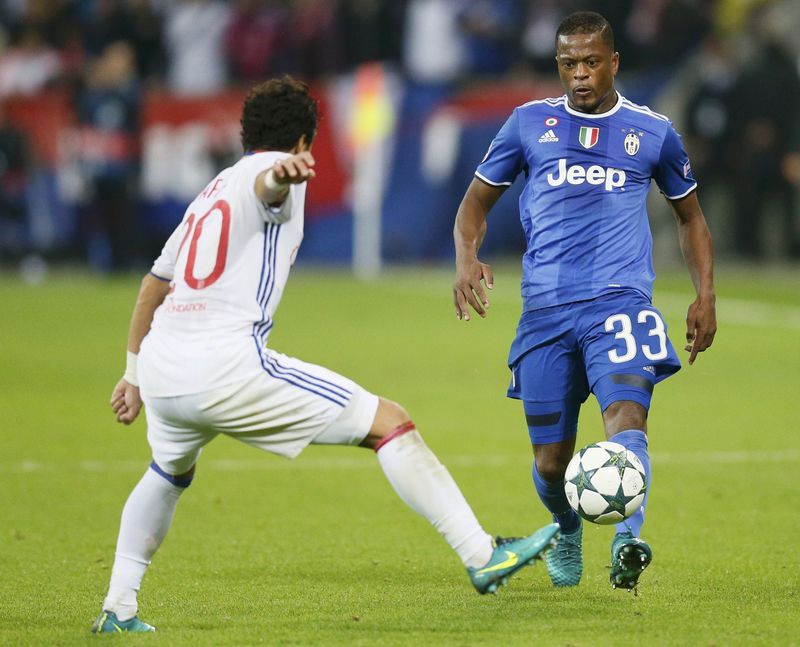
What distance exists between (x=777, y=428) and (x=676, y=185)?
5.01 meters

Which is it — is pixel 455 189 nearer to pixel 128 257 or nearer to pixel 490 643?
pixel 128 257

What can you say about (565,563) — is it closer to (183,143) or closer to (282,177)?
(282,177)

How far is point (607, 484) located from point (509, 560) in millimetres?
662

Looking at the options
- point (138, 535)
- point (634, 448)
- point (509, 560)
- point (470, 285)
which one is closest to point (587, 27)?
point (470, 285)

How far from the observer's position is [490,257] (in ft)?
74.1

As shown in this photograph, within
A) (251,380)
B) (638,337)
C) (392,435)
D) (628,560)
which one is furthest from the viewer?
(638,337)

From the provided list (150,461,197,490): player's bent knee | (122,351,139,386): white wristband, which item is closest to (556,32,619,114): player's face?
(122,351,139,386): white wristband

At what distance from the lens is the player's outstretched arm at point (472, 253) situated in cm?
661

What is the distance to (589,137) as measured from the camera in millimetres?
6680

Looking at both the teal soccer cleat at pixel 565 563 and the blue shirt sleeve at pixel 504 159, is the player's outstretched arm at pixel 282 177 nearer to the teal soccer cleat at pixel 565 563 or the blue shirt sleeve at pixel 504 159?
the blue shirt sleeve at pixel 504 159

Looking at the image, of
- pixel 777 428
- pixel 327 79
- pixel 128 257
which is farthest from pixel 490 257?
pixel 777 428

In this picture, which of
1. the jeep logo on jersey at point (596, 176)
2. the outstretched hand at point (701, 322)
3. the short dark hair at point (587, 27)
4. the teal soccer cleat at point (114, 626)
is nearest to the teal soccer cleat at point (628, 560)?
the outstretched hand at point (701, 322)

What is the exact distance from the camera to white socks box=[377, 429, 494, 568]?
5586mm

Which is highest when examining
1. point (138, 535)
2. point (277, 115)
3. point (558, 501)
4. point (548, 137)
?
point (277, 115)
